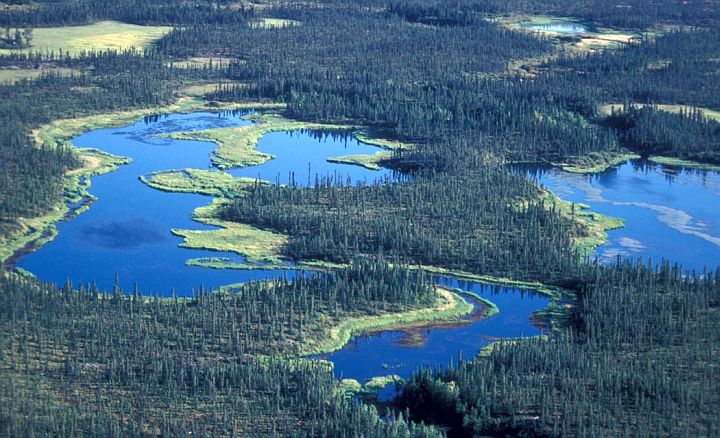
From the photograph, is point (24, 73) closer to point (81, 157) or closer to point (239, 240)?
point (81, 157)

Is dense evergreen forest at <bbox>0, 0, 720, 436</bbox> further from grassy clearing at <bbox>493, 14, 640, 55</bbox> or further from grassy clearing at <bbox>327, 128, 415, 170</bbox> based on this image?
grassy clearing at <bbox>493, 14, 640, 55</bbox>

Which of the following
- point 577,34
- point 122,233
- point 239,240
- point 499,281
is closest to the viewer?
point 499,281

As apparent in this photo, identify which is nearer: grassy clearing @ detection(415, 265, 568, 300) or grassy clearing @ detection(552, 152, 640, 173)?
grassy clearing @ detection(415, 265, 568, 300)

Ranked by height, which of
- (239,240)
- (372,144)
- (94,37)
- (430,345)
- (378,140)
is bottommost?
(430,345)

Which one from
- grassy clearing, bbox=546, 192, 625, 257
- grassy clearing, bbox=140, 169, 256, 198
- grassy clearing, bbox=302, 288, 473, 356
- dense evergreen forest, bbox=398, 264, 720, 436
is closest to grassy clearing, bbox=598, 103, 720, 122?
grassy clearing, bbox=546, 192, 625, 257

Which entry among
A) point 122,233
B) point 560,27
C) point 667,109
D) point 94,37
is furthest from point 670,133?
point 94,37

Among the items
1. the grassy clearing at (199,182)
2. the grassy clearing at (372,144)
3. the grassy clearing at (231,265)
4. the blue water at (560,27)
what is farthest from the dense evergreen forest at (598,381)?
the blue water at (560,27)
